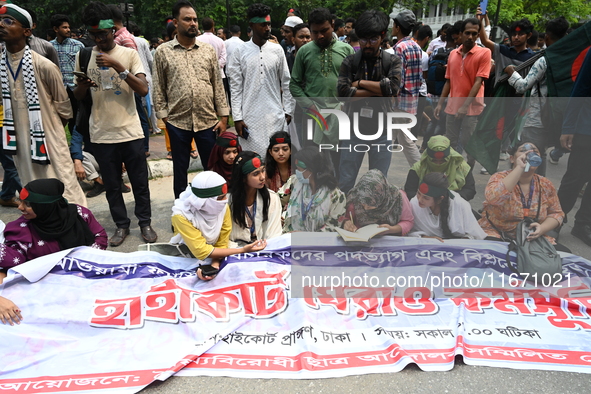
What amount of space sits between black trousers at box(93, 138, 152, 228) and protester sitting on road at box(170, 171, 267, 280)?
38.2 inches

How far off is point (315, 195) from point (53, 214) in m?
1.63

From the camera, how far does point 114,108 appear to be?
11.2 feet

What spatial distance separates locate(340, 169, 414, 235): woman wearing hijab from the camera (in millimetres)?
2643

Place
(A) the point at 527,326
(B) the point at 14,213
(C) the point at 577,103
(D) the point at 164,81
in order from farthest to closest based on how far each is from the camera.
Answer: (B) the point at 14,213 < (D) the point at 164,81 < (C) the point at 577,103 < (A) the point at 527,326

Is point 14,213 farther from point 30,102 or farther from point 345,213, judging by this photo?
point 345,213

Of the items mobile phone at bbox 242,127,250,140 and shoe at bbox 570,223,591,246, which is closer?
shoe at bbox 570,223,591,246

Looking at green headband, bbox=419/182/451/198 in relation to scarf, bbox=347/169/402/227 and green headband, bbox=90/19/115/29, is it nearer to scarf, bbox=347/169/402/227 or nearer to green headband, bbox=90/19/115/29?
scarf, bbox=347/169/402/227

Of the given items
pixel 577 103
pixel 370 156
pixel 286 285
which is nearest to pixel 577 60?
pixel 577 103

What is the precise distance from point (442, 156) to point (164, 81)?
→ 2.28m

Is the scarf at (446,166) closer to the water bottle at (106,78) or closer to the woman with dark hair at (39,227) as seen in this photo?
the woman with dark hair at (39,227)

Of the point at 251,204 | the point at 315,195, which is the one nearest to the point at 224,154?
the point at 251,204

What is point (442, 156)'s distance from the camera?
8.51 ft

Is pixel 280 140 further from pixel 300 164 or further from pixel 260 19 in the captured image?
pixel 260 19

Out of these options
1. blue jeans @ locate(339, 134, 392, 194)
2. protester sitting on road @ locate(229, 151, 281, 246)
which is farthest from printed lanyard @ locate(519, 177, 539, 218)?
protester sitting on road @ locate(229, 151, 281, 246)
